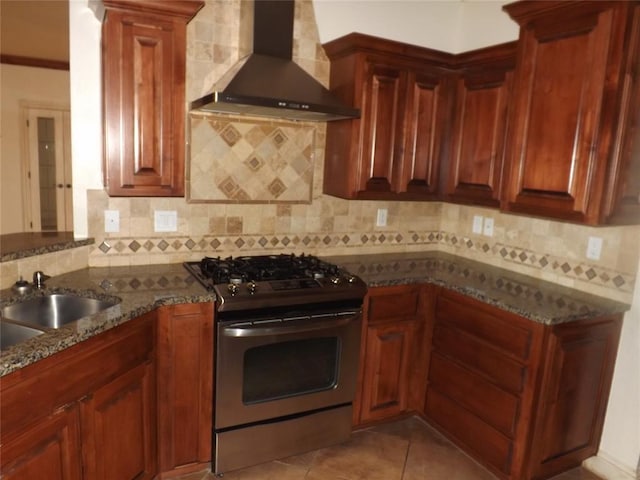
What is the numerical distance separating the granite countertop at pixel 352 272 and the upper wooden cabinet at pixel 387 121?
19.1 inches

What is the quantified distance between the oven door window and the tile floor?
39 centimetres

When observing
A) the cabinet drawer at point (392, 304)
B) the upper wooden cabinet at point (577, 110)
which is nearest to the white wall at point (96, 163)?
the upper wooden cabinet at point (577, 110)

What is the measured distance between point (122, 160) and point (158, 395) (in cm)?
110

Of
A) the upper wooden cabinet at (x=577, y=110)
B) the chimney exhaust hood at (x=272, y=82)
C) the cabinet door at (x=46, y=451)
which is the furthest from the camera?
the chimney exhaust hood at (x=272, y=82)

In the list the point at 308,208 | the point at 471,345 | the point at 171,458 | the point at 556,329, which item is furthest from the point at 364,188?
the point at 171,458

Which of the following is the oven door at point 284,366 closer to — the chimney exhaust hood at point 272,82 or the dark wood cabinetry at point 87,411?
the dark wood cabinetry at point 87,411

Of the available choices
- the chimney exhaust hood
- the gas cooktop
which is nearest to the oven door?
the gas cooktop

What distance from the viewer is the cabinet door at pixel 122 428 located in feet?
5.52

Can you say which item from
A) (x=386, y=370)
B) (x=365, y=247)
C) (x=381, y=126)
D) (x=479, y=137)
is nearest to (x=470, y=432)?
(x=386, y=370)

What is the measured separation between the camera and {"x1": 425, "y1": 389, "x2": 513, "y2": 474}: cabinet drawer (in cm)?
228

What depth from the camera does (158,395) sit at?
6.82ft

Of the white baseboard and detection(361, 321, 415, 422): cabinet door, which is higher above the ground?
detection(361, 321, 415, 422): cabinet door

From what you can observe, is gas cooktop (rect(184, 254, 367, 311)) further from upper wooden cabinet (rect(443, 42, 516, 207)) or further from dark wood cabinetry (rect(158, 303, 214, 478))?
upper wooden cabinet (rect(443, 42, 516, 207))

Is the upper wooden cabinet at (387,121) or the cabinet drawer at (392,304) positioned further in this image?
the upper wooden cabinet at (387,121)
